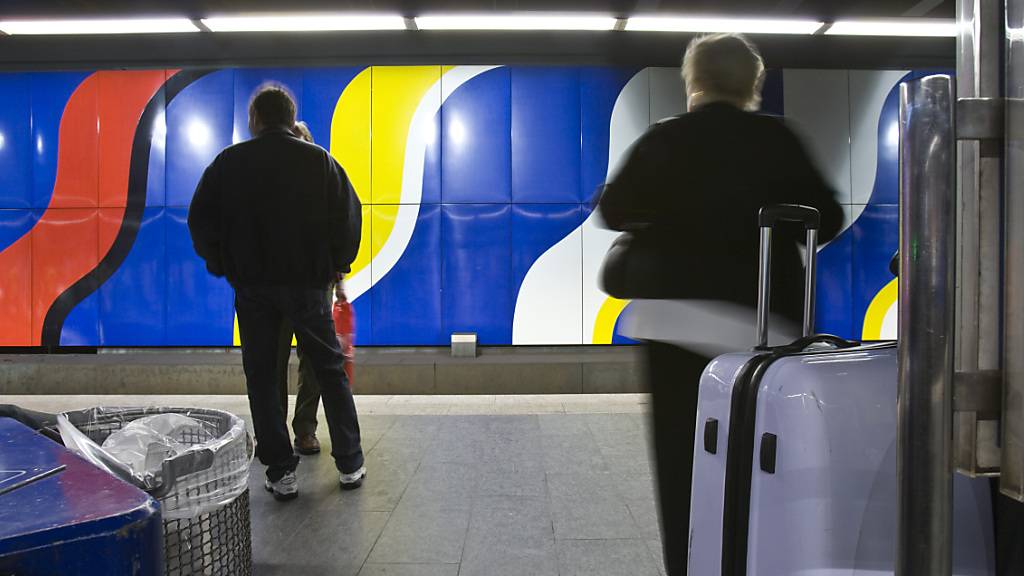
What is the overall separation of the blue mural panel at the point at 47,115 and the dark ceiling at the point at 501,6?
0.68m

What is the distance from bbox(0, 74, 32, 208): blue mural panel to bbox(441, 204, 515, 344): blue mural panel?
15.4 ft

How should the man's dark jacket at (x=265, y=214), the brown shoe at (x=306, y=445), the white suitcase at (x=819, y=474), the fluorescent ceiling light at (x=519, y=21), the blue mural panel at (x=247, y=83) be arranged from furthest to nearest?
the blue mural panel at (x=247, y=83) < the fluorescent ceiling light at (x=519, y=21) < the brown shoe at (x=306, y=445) < the man's dark jacket at (x=265, y=214) < the white suitcase at (x=819, y=474)

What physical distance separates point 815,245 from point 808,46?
6321mm

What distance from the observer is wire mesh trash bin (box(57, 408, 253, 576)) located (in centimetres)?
106

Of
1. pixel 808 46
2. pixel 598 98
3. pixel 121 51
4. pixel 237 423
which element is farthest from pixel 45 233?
pixel 808 46

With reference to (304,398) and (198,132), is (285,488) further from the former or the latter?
(198,132)

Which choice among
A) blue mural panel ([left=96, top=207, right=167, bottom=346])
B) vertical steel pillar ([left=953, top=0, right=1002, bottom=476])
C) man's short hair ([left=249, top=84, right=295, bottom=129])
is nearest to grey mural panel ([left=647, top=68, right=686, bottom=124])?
man's short hair ([left=249, top=84, right=295, bottom=129])

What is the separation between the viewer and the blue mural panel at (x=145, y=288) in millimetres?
6328

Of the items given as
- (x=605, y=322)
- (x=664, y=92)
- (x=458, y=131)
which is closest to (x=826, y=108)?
(x=664, y=92)

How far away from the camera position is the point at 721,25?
6.14 m

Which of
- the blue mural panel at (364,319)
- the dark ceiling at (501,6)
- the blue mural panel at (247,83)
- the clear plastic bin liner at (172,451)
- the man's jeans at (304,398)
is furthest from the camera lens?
the blue mural panel at (247,83)

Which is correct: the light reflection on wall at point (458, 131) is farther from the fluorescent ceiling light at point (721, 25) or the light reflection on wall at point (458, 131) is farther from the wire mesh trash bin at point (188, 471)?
the wire mesh trash bin at point (188, 471)

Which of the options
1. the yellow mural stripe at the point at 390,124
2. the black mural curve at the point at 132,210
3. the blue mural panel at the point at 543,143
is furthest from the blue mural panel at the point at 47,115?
the blue mural panel at the point at 543,143

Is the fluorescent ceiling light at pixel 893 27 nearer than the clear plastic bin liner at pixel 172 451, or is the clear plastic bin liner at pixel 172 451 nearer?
the clear plastic bin liner at pixel 172 451
